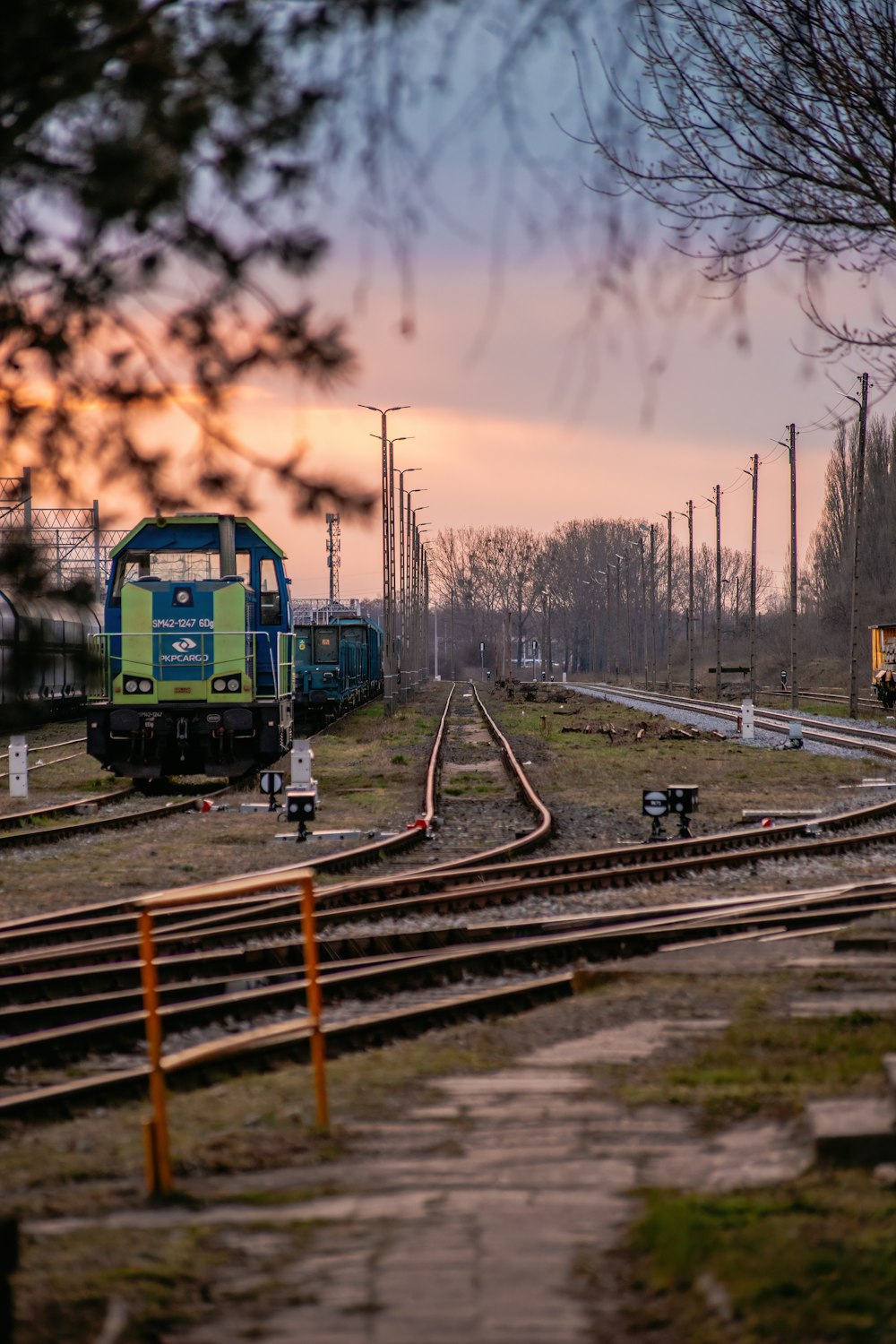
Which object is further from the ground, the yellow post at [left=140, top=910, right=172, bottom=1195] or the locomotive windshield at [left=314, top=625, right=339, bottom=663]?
the locomotive windshield at [left=314, top=625, right=339, bottom=663]

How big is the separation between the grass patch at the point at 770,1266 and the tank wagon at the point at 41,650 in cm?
269

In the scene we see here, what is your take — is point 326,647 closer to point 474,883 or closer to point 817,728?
point 817,728

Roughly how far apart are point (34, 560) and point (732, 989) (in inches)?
208

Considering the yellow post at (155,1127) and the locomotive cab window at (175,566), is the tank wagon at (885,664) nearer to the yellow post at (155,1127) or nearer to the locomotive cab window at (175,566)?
the locomotive cab window at (175,566)

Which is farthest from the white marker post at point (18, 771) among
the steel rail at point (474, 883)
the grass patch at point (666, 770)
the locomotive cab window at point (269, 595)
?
the steel rail at point (474, 883)

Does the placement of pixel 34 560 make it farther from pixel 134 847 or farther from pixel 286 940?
pixel 134 847

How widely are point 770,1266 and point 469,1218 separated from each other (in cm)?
107

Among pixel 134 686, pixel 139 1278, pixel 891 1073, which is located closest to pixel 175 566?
pixel 134 686

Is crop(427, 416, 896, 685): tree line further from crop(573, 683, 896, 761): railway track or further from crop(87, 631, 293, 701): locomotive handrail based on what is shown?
crop(87, 631, 293, 701): locomotive handrail

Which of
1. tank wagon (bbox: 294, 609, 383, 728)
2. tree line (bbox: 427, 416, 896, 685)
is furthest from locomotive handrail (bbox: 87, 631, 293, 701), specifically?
tree line (bbox: 427, 416, 896, 685)

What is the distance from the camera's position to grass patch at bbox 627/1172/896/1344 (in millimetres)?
4035

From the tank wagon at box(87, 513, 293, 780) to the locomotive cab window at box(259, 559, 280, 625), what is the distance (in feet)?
0.07

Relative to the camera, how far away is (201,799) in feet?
68.2

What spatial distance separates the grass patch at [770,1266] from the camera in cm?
404
